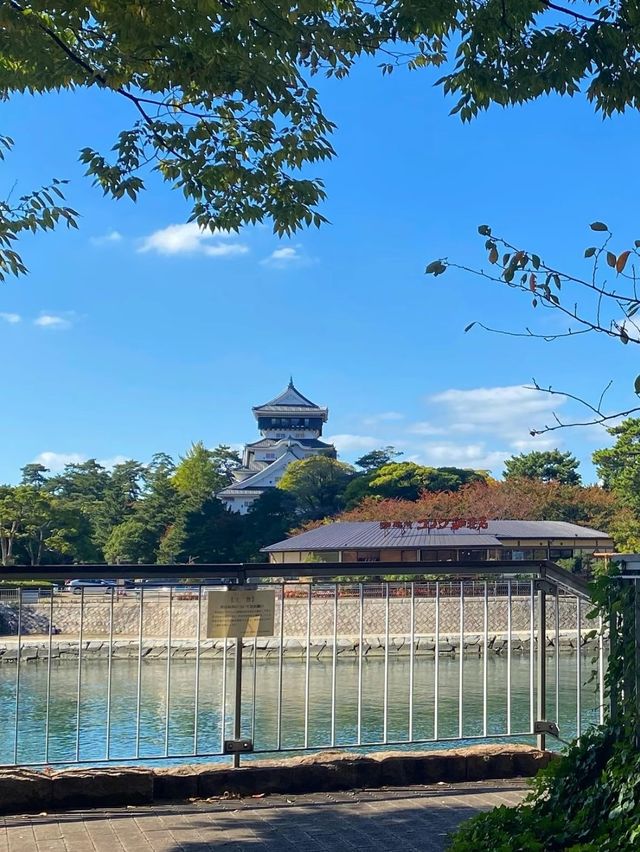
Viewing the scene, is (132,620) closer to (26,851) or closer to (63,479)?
(26,851)

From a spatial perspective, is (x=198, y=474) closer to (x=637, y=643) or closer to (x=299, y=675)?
(x=299, y=675)

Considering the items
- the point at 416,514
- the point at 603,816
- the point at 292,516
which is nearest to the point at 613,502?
the point at 416,514

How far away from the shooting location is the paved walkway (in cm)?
384

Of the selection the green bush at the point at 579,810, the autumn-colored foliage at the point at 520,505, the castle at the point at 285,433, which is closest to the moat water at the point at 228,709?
the green bush at the point at 579,810

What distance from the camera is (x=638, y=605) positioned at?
3.09 meters

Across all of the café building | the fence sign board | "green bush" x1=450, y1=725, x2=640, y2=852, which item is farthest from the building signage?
"green bush" x1=450, y1=725, x2=640, y2=852

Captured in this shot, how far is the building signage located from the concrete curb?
35902 mm

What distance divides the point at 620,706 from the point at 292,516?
54.5 m

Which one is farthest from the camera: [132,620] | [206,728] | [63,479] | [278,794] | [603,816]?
[63,479]

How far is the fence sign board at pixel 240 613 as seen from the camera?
4.75 meters

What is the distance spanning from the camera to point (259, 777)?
15.5 ft

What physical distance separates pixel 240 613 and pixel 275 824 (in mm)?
1059

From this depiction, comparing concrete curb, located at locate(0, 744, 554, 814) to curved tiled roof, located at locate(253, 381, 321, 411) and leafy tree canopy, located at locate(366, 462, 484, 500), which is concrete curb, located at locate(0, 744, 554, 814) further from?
curved tiled roof, located at locate(253, 381, 321, 411)

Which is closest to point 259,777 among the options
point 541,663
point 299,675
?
point 541,663
